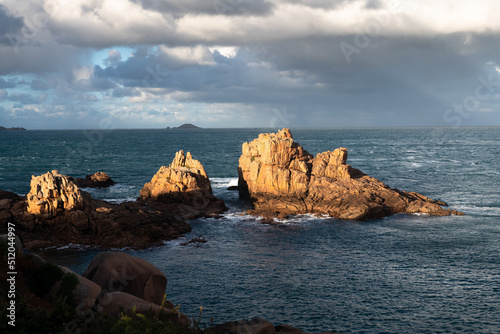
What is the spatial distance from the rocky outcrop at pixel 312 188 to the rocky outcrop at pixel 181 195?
27.0 ft

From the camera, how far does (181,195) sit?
6981 centimetres

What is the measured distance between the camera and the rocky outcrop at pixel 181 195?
6806 cm

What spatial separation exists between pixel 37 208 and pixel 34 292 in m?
32.1

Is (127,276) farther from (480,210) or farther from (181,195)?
(480,210)

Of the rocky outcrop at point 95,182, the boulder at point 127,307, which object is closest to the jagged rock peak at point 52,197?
the boulder at point 127,307

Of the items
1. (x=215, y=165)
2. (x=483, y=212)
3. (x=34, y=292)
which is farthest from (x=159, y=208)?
(x=215, y=165)

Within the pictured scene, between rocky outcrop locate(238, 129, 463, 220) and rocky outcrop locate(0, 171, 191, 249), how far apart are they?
21.0 metres

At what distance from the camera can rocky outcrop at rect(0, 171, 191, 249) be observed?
2035 inches

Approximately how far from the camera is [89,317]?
2134cm

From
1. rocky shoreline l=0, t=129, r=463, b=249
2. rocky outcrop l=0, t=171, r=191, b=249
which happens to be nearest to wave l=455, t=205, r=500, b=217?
rocky shoreline l=0, t=129, r=463, b=249

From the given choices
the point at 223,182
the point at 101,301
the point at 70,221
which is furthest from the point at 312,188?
the point at 101,301

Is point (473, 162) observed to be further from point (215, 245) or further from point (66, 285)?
point (66, 285)

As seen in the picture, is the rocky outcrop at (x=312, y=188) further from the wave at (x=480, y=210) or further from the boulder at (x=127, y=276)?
the boulder at (x=127, y=276)

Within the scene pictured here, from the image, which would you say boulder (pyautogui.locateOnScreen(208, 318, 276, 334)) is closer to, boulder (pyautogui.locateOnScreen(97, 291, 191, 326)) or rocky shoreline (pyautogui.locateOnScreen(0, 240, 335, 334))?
rocky shoreline (pyautogui.locateOnScreen(0, 240, 335, 334))
